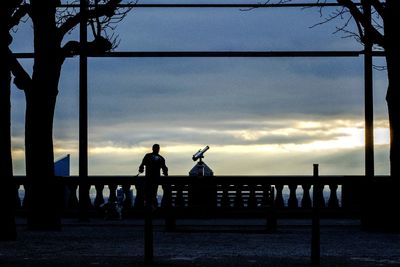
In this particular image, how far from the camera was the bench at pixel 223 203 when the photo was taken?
880 inches

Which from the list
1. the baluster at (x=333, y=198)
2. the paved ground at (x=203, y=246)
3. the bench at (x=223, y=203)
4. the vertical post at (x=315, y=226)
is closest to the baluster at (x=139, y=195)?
the paved ground at (x=203, y=246)

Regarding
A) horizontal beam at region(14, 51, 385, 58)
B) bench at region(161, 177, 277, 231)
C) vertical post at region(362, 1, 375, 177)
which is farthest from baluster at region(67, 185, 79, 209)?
vertical post at region(362, 1, 375, 177)

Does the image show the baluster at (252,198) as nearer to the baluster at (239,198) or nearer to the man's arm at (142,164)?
the baluster at (239,198)

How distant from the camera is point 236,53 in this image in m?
25.0

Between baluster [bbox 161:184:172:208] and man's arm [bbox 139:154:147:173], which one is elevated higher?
man's arm [bbox 139:154:147:173]

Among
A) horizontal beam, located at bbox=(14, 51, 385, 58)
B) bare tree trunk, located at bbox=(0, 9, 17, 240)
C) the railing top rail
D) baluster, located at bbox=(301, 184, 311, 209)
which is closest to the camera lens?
bare tree trunk, located at bbox=(0, 9, 17, 240)

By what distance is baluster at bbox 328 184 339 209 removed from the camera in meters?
27.2

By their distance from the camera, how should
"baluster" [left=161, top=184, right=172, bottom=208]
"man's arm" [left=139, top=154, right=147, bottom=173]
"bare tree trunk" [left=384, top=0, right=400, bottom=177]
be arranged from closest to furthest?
1. "bare tree trunk" [left=384, top=0, right=400, bottom=177]
2. "baluster" [left=161, top=184, right=172, bottom=208]
3. "man's arm" [left=139, top=154, right=147, bottom=173]

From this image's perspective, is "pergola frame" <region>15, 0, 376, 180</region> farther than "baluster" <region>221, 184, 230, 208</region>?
Yes

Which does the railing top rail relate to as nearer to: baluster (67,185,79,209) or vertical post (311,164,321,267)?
baluster (67,185,79,209)

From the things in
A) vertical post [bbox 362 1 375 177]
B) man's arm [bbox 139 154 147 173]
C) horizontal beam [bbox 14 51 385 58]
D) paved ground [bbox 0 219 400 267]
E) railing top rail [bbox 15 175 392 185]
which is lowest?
paved ground [bbox 0 219 400 267]

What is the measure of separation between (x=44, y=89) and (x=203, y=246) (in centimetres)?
617

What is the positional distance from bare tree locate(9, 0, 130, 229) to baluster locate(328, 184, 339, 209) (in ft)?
24.2

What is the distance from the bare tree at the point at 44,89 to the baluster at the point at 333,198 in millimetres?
7377
